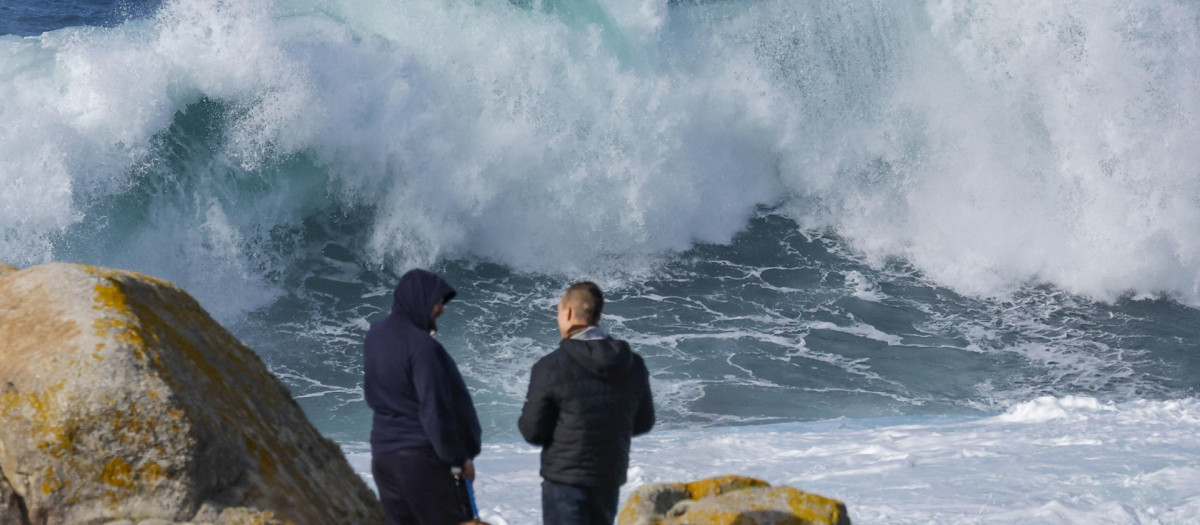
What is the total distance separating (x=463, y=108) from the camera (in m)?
13.8

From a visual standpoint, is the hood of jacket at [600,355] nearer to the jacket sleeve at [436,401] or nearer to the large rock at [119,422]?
the jacket sleeve at [436,401]

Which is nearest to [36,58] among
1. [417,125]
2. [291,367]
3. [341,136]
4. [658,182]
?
[341,136]

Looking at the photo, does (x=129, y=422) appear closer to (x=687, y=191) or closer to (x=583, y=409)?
(x=583, y=409)

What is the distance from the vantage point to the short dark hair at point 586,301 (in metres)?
3.28

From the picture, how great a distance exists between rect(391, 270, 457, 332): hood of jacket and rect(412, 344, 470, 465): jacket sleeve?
107mm

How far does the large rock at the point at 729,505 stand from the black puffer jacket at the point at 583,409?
0.75m

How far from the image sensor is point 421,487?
10.4ft

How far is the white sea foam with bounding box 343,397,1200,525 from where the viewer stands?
5.38 metres

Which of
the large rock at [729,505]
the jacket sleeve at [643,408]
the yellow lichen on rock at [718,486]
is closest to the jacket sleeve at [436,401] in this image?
the jacket sleeve at [643,408]

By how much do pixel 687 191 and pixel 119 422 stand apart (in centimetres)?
1175

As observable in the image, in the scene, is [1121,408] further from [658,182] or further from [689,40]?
[689,40]

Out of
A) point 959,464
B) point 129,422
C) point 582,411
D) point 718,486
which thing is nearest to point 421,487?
point 582,411

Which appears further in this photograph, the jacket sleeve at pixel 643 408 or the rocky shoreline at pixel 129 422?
the jacket sleeve at pixel 643 408

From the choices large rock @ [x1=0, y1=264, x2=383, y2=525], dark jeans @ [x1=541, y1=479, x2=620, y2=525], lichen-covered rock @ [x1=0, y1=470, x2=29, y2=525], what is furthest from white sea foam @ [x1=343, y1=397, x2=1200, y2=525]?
lichen-covered rock @ [x1=0, y1=470, x2=29, y2=525]
